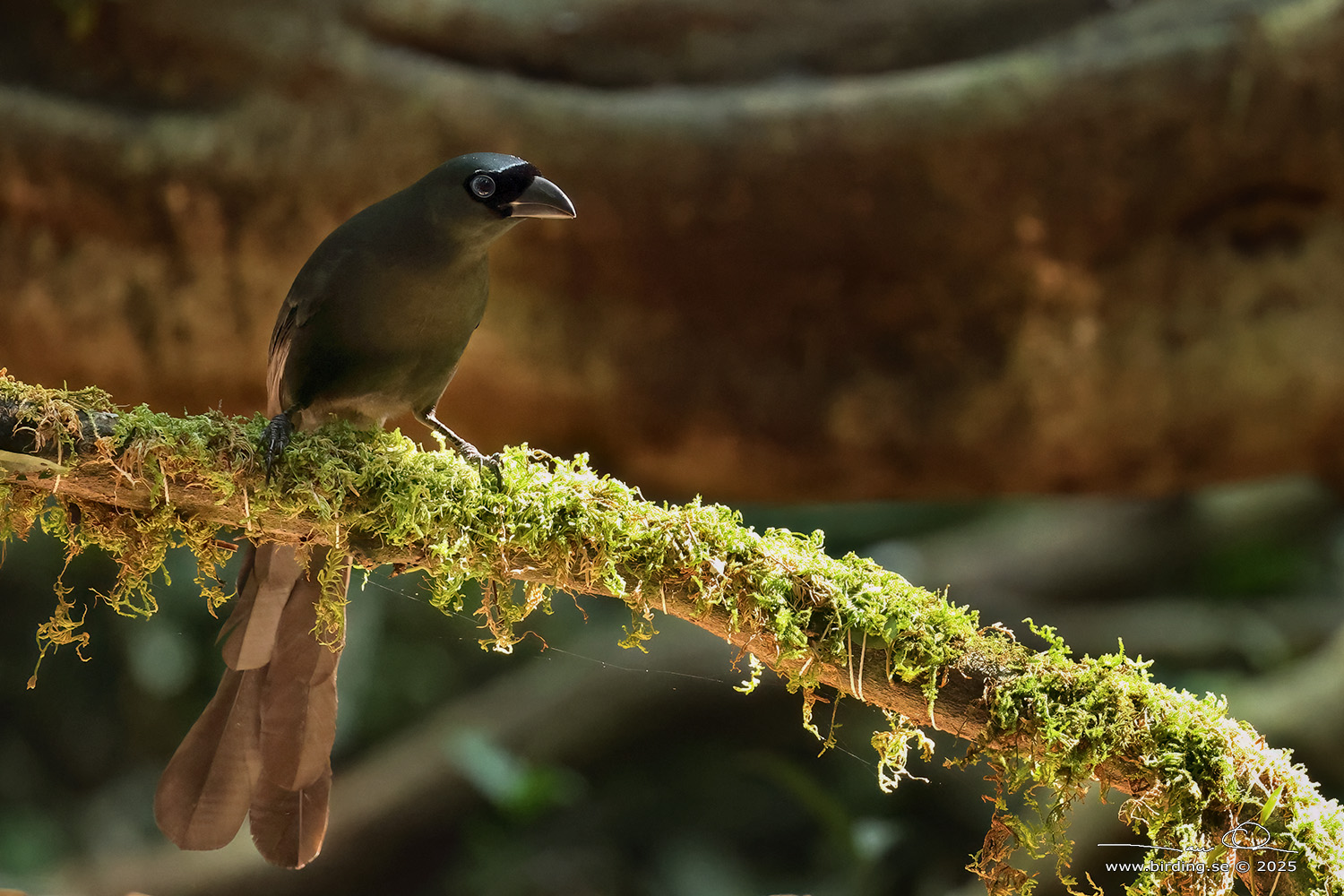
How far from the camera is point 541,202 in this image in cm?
201

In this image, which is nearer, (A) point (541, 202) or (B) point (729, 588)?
(B) point (729, 588)

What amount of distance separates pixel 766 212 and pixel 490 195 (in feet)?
7.93

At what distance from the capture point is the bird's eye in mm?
2016

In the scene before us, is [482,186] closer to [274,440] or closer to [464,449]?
[464,449]

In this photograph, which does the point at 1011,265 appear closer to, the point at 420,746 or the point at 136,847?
the point at 420,746

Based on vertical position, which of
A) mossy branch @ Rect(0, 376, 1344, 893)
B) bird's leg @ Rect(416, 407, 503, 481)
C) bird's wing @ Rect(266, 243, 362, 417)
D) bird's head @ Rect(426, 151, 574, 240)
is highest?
bird's head @ Rect(426, 151, 574, 240)

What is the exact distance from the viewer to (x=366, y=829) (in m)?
4.15

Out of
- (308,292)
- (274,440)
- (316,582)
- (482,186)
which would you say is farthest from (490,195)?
(316,582)

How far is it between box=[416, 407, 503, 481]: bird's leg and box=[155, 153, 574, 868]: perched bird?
0.05 ft
